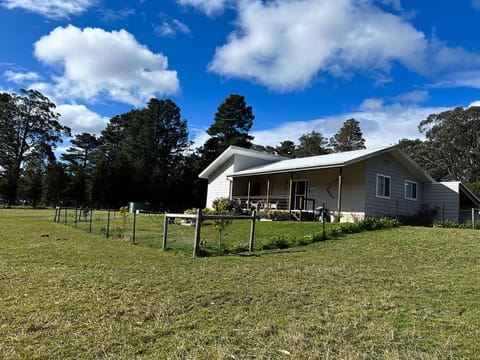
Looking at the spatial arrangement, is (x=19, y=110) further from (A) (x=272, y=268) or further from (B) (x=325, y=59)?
A: (A) (x=272, y=268)

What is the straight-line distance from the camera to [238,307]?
4.30 meters

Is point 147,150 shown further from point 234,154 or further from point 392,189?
point 392,189

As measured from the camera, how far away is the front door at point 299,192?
20.0 meters

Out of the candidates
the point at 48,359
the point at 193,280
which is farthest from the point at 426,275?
the point at 48,359

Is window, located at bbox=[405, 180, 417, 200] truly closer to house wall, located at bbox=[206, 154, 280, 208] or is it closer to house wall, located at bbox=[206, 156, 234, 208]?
house wall, located at bbox=[206, 154, 280, 208]

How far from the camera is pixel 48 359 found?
291 cm

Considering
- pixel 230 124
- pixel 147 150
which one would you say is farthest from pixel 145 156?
pixel 230 124

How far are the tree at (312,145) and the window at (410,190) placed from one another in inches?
1221

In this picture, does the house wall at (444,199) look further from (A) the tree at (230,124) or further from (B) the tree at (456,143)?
(A) the tree at (230,124)

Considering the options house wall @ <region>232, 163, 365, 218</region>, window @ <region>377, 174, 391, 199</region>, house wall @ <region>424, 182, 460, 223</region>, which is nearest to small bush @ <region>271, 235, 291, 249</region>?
house wall @ <region>232, 163, 365, 218</region>

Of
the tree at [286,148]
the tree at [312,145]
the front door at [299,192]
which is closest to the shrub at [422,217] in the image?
the front door at [299,192]

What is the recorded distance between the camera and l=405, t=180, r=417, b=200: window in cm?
1891

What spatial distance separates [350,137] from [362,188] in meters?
35.3

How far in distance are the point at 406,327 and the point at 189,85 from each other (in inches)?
752
